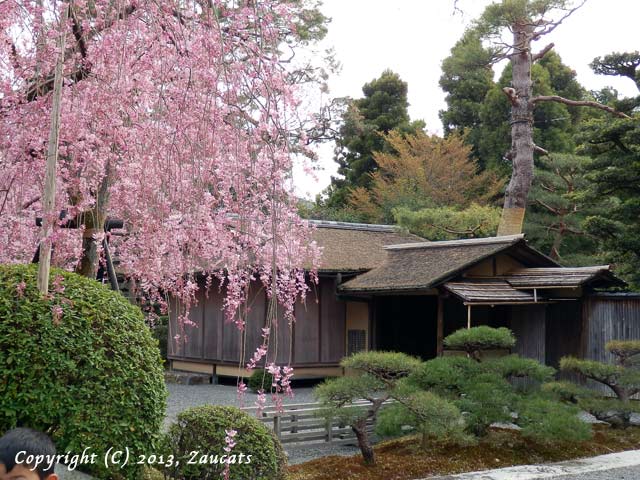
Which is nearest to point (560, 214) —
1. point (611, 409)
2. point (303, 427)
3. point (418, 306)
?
point (418, 306)

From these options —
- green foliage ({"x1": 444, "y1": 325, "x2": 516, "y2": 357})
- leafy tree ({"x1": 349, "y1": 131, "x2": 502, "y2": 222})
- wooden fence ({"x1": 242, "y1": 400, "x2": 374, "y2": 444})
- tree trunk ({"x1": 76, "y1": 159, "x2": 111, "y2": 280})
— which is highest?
leafy tree ({"x1": 349, "y1": 131, "x2": 502, "y2": 222})

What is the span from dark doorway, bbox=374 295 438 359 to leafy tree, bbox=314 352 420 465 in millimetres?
7954

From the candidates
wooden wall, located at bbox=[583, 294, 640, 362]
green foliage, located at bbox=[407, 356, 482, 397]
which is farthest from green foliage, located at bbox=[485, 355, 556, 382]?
wooden wall, located at bbox=[583, 294, 640, 362]

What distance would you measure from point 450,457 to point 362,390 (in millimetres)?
1300

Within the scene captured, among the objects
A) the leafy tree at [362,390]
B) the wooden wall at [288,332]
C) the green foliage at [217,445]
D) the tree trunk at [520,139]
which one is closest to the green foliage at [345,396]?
the leafy tree at [362,390]

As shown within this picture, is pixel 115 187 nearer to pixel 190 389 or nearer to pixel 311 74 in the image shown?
pixel 311 74

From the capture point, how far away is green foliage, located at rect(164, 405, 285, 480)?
5344 mm

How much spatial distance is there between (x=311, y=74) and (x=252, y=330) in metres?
7.04

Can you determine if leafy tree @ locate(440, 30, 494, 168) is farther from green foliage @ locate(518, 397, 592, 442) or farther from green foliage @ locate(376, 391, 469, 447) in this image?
green foliage @ locate(376, 391, 469, 447)

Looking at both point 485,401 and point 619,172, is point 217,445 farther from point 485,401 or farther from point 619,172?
point 619,172

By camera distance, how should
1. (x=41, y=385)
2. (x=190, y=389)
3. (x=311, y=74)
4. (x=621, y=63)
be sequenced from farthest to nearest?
(x=190, y=389) → (x=621, y=63) → (x=311, y=74) → (x=41, y=385)

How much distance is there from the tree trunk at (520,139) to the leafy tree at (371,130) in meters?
8.88

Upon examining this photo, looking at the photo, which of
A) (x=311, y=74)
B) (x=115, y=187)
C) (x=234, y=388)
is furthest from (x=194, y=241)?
(x=234, y=388)

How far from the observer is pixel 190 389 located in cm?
1500
